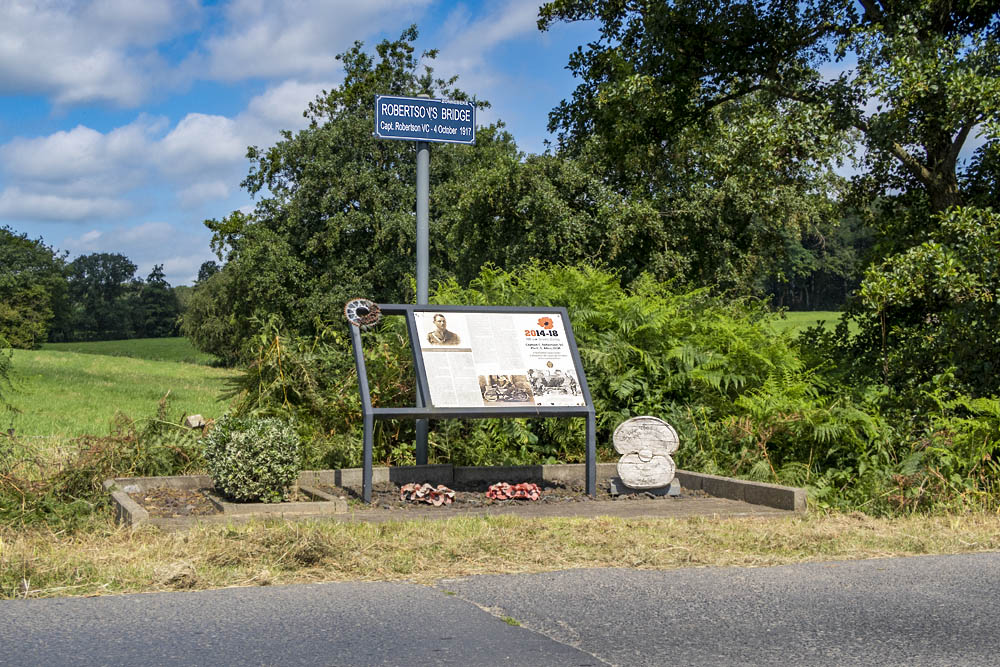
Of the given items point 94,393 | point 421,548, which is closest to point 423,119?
point 421,548

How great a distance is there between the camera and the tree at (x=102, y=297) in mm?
121875

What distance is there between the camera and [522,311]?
1027 centimetres

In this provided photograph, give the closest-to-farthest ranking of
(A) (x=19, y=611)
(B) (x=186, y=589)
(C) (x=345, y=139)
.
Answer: (A) (x=19, y=611), (B) (x=186, y=589), (C) (x=345, y=139)

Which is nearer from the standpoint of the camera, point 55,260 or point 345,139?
point 345,139

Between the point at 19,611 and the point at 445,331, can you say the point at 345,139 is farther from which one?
the point at 19,611

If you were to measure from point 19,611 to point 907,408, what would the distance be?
9453mm

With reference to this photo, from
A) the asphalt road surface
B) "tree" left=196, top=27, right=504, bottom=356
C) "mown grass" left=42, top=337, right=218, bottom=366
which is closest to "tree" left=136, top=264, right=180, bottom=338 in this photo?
"mown grass" left=42, top=337, right=218, bottom=366

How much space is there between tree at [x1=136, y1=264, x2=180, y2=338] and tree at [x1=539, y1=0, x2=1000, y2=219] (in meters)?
112

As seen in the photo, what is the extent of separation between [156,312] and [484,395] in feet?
421

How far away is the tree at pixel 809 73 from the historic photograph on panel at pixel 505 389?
5.25 m

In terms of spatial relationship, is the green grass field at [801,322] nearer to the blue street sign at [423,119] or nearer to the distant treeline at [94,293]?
the blue street sign at [423,119]

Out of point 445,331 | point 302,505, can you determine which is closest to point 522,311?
point 445,331

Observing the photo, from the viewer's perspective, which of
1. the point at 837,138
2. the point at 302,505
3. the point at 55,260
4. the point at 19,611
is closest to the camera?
the point at 19,611

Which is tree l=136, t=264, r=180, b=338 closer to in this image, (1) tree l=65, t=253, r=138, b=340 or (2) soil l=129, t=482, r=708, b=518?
(1) tree l=65, t=253, r=138, b=340
